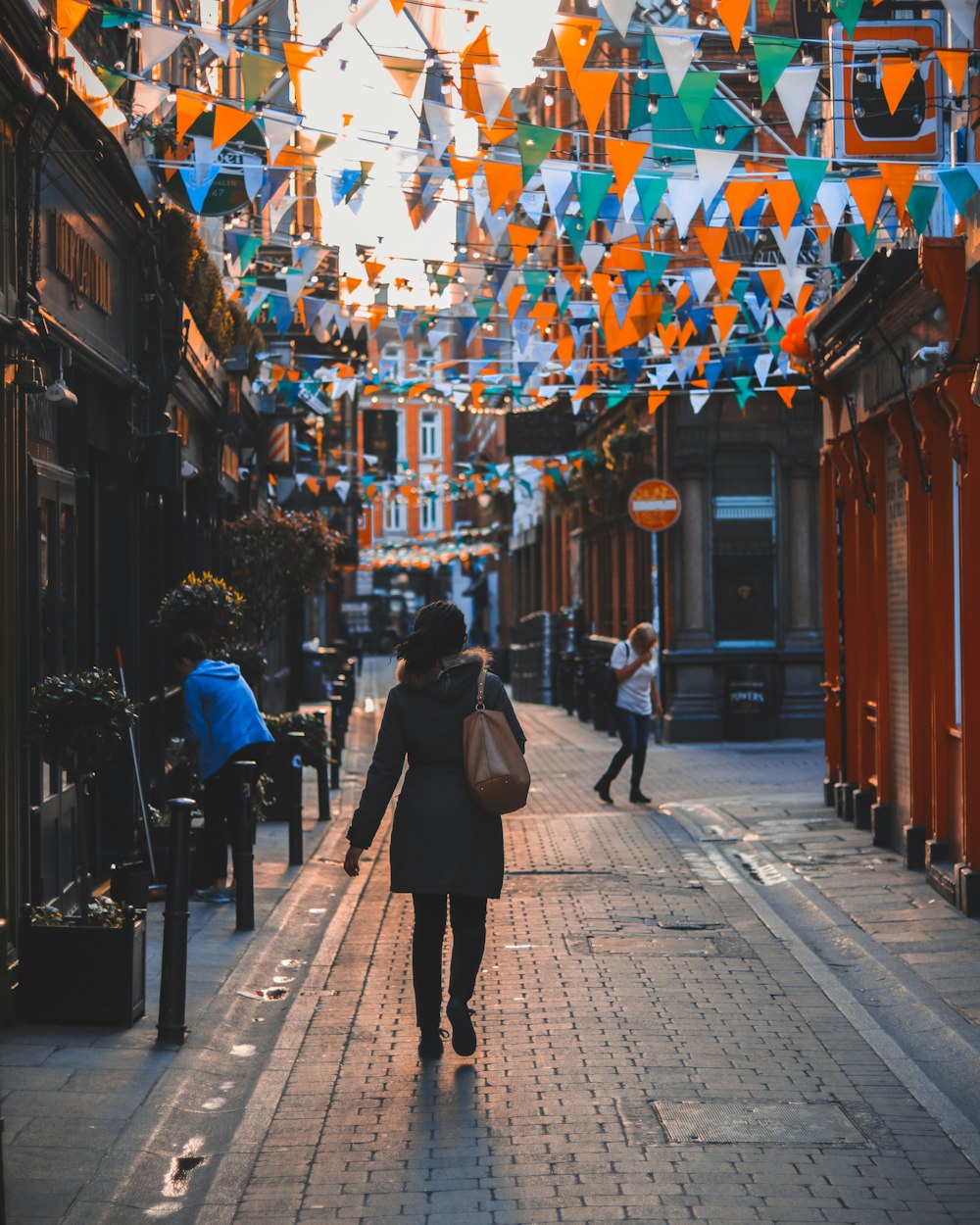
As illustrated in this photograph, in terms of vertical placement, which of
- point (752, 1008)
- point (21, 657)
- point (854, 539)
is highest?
point (854, 539)

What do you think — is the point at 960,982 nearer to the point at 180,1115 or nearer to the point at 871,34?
the point at 180,1115

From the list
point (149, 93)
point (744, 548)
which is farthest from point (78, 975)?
point (744, 548)

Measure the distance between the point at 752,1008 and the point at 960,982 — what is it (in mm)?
1244

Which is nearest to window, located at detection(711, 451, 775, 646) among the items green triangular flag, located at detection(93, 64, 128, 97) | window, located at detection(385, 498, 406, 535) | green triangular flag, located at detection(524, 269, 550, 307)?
green triangular flag, located at detection(524, 269, 550, 307)

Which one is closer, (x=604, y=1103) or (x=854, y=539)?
(x=604, y=1103)

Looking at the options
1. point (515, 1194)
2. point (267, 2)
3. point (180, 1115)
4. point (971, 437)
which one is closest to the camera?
point (515, 1194)

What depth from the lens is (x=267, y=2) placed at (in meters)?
9.17

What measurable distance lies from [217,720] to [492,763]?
160 inches

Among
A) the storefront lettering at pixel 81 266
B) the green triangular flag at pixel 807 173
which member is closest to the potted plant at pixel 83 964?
the storefront lettering at pixel 81 266

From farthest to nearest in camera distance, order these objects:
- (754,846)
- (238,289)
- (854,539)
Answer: (238,289)
(854,539)
(754,846)

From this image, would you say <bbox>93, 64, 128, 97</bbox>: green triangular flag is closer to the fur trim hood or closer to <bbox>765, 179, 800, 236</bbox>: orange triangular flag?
<bbox>765, 179, 800, 236</bbox>: orange triangular flag

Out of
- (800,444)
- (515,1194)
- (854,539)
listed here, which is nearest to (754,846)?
(854,539)

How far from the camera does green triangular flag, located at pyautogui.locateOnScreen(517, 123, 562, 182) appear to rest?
8.89m

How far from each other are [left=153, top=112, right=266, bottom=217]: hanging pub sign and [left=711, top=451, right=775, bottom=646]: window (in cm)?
1371
